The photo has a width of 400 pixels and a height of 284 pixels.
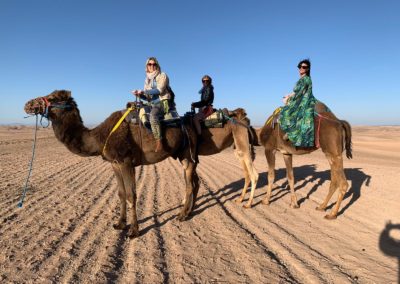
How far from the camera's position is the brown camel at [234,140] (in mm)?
8578

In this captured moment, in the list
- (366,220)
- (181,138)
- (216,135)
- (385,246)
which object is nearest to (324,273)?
(385,246)

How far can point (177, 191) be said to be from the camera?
10.4 meters

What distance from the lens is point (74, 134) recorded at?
6129mm

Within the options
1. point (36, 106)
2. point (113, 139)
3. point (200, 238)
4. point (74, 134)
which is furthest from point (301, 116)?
point (36, 106)

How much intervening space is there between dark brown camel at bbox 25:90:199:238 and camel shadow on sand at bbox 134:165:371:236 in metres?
1.17

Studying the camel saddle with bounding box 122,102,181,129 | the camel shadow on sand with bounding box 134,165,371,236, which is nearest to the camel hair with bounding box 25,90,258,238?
the camel saddle with bounding box 122,102,181,129

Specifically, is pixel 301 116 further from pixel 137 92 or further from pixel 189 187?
pixel 137 92

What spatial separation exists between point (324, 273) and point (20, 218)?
21.1ft

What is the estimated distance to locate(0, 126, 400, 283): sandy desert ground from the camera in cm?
466

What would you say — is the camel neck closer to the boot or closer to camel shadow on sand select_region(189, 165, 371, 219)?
the boot

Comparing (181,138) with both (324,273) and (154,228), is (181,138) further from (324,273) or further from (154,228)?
(324,273)

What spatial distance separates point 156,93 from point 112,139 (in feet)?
4.45

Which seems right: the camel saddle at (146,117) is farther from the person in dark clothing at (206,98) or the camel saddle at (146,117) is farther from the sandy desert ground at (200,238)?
the sandy desert ground at (200,238)

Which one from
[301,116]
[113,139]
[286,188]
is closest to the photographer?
[113,139]
